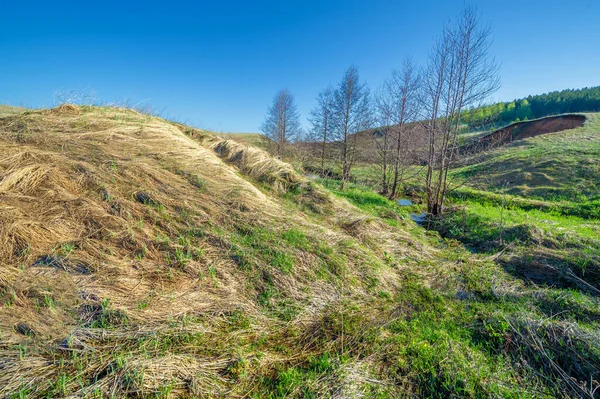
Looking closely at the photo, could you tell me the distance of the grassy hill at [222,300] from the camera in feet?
7.85

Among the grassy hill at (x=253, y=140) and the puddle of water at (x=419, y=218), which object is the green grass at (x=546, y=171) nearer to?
the puddle of water at (x=419, y=218)

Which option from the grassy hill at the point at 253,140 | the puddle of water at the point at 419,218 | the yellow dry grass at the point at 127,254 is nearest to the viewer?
the yellow dry grass at the point at 127,254

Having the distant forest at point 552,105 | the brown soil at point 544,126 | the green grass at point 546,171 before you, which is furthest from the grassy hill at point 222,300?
the distant forest at point 552,105

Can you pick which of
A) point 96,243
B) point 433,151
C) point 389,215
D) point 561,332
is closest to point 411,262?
point 561,332

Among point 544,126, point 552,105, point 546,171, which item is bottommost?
point 546,171

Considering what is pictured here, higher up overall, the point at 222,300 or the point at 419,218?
the point at 222,300

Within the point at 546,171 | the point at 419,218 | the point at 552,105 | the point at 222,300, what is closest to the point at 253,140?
the point at 419,218

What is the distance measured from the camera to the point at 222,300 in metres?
3.29

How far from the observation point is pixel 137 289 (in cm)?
313

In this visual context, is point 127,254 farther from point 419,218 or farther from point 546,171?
point 546,171

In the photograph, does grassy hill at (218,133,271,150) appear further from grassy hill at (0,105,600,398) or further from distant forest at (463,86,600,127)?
distant forest at (463,86,600,127)

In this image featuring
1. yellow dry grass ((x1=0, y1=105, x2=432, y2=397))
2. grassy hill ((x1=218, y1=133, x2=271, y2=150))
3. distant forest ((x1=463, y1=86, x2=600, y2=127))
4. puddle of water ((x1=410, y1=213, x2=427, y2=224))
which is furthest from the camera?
distant forest ((x1=463, y1=86, x2=600, y2=127))

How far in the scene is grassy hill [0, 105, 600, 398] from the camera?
2.39 m

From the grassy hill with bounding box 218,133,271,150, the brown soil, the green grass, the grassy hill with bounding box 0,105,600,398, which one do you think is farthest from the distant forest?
the grassy hill with bounding box 0,105,600,398
